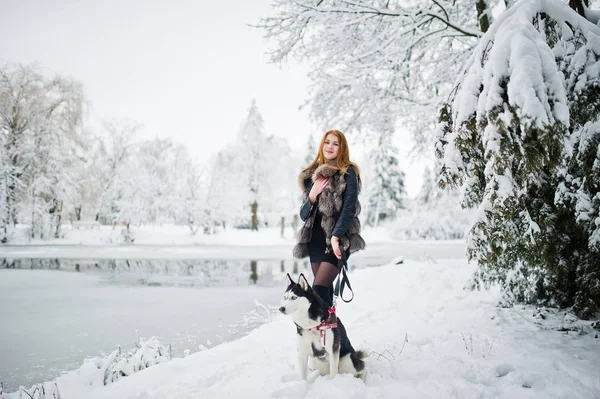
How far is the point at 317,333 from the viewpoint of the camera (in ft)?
7.69

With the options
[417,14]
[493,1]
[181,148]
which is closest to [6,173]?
[181,148]

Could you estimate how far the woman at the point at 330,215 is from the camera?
2.56 m

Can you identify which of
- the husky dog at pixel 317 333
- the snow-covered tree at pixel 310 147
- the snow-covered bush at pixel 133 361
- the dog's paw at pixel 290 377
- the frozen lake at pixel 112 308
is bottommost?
the frozen lake at pixel 112 308

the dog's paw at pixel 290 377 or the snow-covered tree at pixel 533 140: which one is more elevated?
the snow-covered tree at pixel 533 140

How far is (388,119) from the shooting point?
6.05 metres

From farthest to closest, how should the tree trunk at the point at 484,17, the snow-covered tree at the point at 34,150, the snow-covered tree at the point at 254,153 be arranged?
the snow-covered tree at the point at 254,153 < the snow-covered tree at the point at 34,150 < the tree trunk at the point at 484,17

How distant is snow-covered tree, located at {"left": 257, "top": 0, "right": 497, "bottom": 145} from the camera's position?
14.9 feet

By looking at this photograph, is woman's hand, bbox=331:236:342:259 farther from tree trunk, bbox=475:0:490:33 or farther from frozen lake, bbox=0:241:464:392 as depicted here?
tree trunk, bbox=475:0:490:33

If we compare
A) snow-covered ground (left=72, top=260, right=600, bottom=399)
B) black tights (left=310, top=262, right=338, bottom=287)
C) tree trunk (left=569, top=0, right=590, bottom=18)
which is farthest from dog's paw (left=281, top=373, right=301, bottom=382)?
tree trunk (left=569, top=0, right=590, bottom=18)

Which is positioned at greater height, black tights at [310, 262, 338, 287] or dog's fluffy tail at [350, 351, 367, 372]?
black tights at [310, 262, 338, 287]

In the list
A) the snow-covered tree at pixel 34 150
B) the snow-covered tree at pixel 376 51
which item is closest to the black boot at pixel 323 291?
the snow-covered tree at pixel 376 51

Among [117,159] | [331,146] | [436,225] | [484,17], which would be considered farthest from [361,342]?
[117,159]

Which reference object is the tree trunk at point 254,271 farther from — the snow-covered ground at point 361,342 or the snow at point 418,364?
the snow at point 418,364

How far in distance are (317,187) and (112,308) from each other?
203 inches
